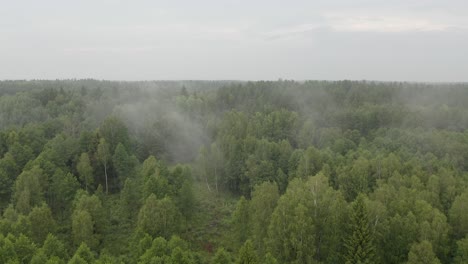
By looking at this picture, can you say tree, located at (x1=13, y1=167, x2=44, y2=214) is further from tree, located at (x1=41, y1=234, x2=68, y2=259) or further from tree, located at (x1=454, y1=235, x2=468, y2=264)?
tree, located at (x1=454, y1=235, x2=468, y2=264)

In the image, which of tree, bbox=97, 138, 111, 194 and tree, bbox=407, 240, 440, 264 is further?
tree, bbox=97, 138, 111, 194

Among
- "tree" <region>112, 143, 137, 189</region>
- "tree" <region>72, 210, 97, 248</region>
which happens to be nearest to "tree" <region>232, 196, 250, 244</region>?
"tree" <region>72, 210, 97, 248</region>

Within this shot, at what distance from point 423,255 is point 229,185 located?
45.7 metres

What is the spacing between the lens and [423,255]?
34.9 m

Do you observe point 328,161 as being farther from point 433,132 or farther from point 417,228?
point 433,132

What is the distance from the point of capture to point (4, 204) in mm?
58844

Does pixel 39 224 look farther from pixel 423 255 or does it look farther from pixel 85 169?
pixel 423 255

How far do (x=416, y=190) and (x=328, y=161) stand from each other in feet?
61.0

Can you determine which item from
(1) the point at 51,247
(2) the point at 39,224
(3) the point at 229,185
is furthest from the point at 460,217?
(2) the point at 39,224

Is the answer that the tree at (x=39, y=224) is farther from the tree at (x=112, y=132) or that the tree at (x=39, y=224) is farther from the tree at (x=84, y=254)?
the tree at (x=112, y=132)

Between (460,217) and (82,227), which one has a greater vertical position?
(460,217)

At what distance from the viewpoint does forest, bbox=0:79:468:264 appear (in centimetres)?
3816

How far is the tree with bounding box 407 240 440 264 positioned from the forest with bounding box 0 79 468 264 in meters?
0.18

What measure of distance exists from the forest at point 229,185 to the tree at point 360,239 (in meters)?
0.13
